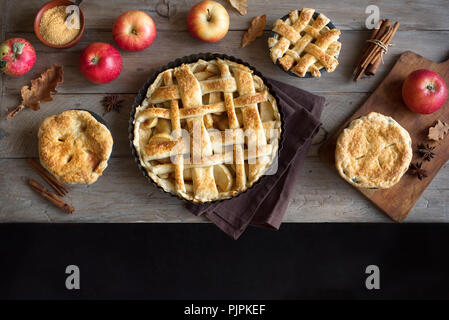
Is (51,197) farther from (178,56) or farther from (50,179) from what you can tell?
(178,56)

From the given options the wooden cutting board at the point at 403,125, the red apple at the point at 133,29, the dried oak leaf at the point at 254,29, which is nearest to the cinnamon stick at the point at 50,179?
the red apple at the point at 133,29

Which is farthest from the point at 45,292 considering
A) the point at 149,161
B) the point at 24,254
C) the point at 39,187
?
the point at 149,161

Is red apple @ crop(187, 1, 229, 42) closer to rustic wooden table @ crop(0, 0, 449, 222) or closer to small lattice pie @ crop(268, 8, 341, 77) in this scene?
rustic wooden table @ crop(0, 0, 449, 222)

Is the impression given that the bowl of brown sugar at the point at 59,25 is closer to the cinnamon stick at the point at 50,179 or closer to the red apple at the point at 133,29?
the red apple at the point at 133,29

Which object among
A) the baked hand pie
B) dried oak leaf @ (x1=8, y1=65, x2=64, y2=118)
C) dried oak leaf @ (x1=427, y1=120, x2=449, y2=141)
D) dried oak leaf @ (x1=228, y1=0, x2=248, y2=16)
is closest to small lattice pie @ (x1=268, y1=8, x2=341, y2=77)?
dried oak leaf @ (x1=228, y1=0, x2=248, y2=16)

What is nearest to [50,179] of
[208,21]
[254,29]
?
[208,21]
